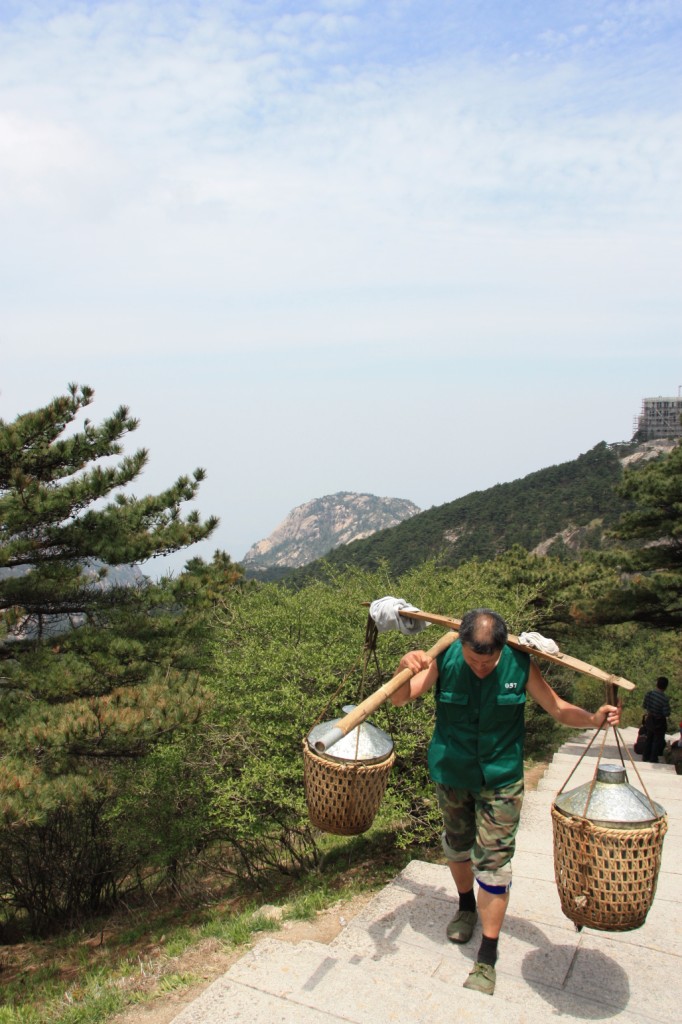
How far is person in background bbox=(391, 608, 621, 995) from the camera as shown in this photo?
315cm

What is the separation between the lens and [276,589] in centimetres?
809

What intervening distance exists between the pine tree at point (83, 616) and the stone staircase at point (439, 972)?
4075 mm

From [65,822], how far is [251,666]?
515 centimetres

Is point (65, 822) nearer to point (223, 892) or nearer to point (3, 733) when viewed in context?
point (3, 733)

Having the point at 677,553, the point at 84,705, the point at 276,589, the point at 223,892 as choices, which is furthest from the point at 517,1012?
the point at 677,553

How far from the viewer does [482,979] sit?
124 inches

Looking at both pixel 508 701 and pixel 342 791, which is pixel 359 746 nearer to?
pixel 342 791

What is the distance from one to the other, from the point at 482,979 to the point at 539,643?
1.43m

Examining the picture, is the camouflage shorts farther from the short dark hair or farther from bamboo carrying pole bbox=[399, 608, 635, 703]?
Answer: the short dark hair

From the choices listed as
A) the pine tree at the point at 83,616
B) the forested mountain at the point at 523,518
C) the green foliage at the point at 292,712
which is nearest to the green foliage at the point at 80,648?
the pine tree at the point at 83,616

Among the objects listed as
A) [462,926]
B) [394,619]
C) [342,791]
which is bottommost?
[462,926]

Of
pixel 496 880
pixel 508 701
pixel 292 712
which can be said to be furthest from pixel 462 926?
pixel 292 712

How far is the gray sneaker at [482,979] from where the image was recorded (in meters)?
3.12

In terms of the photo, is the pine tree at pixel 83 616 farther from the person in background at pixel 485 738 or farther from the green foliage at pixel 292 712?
the person in background at pixel 485 738
